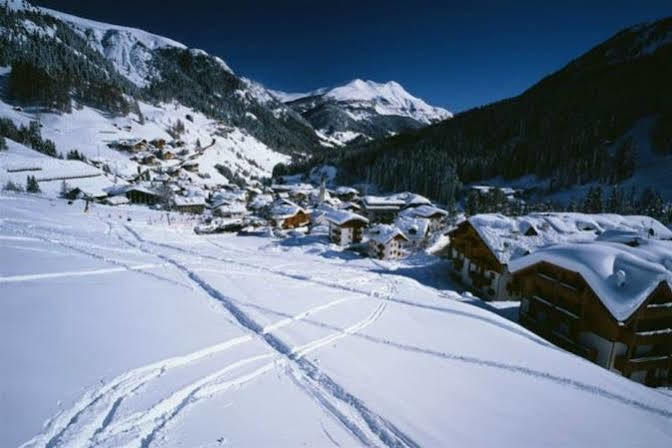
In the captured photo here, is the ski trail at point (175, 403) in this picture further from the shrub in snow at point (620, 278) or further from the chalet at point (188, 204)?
the chalet at point (188, 204)

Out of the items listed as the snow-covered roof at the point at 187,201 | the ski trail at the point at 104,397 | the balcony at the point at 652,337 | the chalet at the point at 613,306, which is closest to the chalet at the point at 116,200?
the snow-covered roof at the point at 187,201

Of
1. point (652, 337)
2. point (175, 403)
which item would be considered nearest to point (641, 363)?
point (652, 337)

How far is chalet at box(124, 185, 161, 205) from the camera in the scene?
66.0 m

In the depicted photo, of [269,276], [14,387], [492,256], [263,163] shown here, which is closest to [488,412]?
[14,387]

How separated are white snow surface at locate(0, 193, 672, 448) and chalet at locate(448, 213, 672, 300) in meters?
14.4

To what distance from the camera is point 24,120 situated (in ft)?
313

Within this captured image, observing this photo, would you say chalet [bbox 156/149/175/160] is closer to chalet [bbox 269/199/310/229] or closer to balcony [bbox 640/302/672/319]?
chalet [bbox 269/199/310/229]

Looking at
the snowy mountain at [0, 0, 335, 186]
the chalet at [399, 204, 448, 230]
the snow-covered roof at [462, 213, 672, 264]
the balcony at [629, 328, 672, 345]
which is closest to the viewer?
the balcony at [629, 328, 672, 345]

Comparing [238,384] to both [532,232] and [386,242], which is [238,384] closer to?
[532,232]

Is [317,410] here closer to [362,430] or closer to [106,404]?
[362,430]

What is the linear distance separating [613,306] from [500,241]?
44.8ft

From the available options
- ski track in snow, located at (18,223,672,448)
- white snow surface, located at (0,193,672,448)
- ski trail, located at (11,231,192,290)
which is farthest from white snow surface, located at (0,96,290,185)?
ski track in snow, located at (18,223,672,448)

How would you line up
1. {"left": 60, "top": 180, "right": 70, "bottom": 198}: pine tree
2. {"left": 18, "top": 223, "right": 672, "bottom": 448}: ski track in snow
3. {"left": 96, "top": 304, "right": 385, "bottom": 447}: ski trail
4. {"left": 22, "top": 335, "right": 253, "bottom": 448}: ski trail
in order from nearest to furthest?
{"left": 22, "top": 335, "right": 253, "bottom": 448}: ski trail
{"left": 18, "top": 223, "right": 672, "bottom": 448}: ski track in snow
{"left": 96, "top": 304, "right": 385, "bottom": 447}: ski trail
{"left": 60, "top": 180, "right": 70, "bottom": 198}: pine tree

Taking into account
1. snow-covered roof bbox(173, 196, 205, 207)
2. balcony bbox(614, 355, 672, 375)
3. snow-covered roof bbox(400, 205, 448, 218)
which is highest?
snow-covered roof bbox(400, 205, 448, 218)
